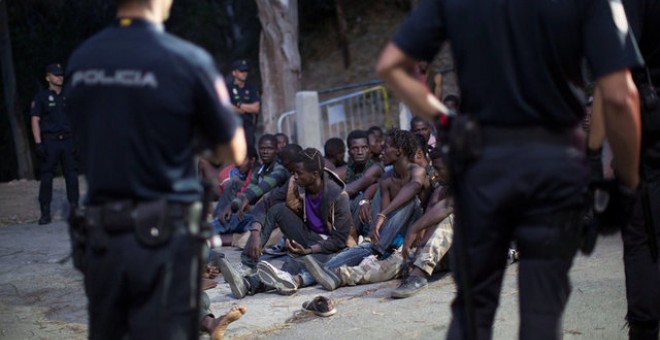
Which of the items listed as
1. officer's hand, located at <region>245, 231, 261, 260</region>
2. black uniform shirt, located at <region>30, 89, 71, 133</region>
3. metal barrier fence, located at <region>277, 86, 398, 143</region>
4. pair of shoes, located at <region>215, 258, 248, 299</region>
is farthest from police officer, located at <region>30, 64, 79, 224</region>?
pair of shoes, located at <region>215, 258, 248, 299</region>

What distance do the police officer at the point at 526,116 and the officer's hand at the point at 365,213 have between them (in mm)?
4506

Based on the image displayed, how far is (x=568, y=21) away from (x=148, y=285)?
5.46ft

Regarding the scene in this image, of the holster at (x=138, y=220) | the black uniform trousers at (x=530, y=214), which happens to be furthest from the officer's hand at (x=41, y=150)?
the black uniform trousers at (x=530, y=214)

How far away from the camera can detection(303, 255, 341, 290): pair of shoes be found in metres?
6.80

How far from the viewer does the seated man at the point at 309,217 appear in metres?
7.41

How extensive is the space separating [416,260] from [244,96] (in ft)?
20.8

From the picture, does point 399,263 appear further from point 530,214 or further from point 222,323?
point 530,214

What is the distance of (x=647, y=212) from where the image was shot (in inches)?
166

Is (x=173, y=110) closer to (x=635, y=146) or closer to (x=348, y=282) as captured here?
(x=635, y=146)

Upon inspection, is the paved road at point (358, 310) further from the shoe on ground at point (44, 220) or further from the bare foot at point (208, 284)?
the shoe on ground at point (44, 220)

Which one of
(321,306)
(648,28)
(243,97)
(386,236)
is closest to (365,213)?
(386,236)

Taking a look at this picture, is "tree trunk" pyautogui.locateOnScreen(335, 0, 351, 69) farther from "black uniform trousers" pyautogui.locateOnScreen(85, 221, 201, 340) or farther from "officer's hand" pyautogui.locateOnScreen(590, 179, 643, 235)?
"black uniform trousers" pyautogui.locateOnScreen(85, 221, 201, 340)

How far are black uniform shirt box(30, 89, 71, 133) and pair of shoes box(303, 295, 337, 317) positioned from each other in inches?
254

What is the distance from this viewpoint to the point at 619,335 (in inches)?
202
